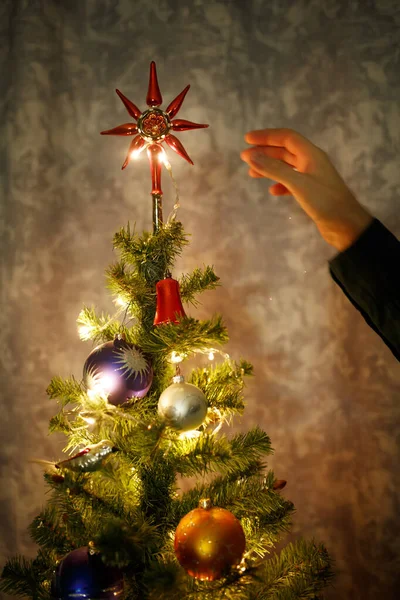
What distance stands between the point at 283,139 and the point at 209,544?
1.90 ft

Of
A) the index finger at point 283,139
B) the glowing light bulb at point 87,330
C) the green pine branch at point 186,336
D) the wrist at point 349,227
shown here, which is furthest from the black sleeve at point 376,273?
the glowing light bulb at point 87,330

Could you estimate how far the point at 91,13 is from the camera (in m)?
1.33

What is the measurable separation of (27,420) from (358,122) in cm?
122

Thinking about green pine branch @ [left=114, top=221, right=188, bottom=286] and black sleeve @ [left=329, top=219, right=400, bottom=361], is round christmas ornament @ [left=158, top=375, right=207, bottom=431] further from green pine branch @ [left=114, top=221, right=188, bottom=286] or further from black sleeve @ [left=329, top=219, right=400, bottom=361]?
black sleeve @ [left=329, top=219, right=400, bottom=361]

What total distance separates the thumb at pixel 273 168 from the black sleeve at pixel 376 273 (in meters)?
0.10

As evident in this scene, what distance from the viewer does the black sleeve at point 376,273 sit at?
0.42 metres

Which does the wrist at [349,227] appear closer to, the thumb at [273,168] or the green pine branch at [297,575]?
the thumb at [273,168]

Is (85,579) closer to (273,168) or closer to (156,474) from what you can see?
(156,474)

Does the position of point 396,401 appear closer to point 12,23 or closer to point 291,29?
point 291,29

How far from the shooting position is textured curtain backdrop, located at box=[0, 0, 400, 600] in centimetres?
124

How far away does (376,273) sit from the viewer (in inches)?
16.7

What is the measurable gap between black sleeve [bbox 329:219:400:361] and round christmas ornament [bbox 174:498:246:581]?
1.46 feet

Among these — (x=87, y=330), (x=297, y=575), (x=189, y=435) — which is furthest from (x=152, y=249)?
(x=297, y=575)

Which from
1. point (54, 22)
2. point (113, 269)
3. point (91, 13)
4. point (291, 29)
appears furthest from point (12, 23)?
point (113, 269)
